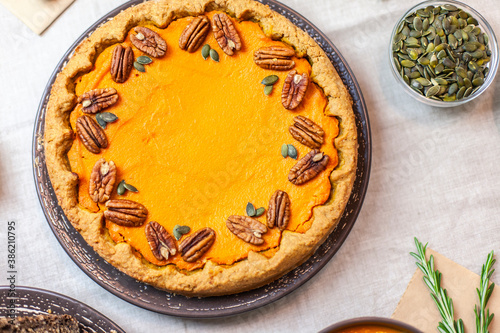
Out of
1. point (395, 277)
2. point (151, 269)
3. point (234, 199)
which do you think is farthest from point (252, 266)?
point (395, 277)

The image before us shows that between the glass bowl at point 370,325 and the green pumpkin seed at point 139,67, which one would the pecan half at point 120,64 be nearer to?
the green pumpkin seed at point 139,67

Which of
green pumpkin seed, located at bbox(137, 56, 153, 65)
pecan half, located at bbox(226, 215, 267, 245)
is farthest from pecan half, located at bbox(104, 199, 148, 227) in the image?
green pumpkin seed, located at bbox(137, 56, 153, 65)

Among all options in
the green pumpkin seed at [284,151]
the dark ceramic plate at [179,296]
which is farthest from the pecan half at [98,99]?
the green pumpkin seed at [284,151]

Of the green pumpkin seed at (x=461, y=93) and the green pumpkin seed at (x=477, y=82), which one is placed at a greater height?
the green pumpkin seed at (x=477, y=82)

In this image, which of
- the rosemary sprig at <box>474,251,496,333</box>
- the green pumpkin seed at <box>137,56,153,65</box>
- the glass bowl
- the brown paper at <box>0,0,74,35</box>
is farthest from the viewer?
the brown paper at <box>0,0,74,35</box>

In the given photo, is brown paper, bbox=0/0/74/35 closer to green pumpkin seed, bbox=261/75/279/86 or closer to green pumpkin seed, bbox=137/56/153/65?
green pumpkin seed, bbox=137/56/153/65

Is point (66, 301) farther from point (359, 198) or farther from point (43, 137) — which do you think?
point (359, 198)

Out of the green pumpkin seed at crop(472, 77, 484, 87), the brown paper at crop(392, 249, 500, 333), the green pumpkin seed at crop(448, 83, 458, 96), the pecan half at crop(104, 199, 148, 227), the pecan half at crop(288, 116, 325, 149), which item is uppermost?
the green pumpkin seed at crop(472, 77, 484, 87)

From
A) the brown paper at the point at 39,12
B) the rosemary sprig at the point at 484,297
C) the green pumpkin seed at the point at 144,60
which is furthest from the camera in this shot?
the brown paper at the point at 39,12

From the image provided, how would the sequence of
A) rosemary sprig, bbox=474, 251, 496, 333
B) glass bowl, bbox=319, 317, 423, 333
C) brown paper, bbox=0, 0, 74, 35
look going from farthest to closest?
1. brown paper, bbox=0, 0, 74, 35
2. rosemary sprig, bbox=474, 251, 496, 333
3. glass bowl, bbox=319, 317, 423, 333
